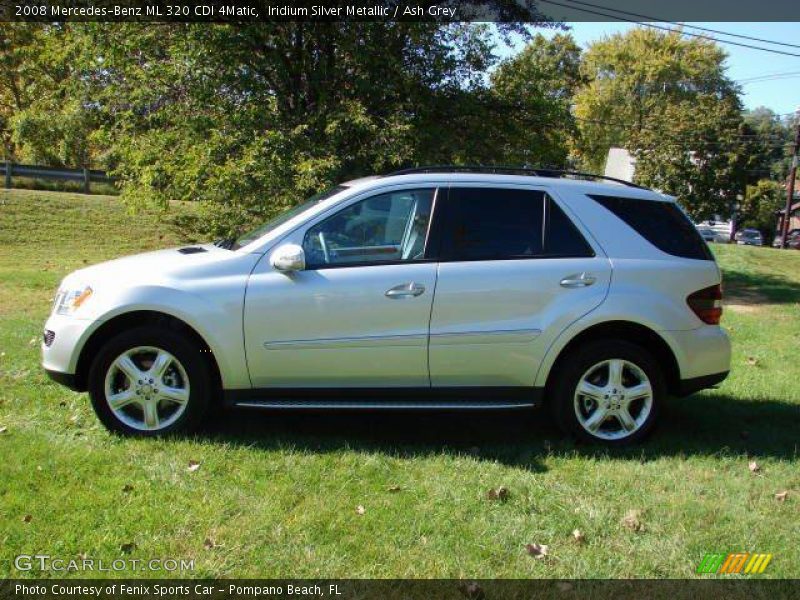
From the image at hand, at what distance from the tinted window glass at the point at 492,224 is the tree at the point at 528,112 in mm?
8950

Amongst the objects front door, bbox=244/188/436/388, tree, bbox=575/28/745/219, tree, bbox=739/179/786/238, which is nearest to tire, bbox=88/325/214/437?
front door, bbox=244/188/436/388

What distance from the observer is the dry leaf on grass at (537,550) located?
329cm

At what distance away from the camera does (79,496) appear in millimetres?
3666

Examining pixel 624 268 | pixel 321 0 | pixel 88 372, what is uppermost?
pixel 321 0

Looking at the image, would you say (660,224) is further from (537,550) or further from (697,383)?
(537,550)

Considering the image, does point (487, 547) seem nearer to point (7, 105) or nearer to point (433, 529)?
point (433, 529)

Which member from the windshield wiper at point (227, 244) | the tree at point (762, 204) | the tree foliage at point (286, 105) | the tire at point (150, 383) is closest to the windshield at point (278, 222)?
the windshield wiper at point (227, 244)

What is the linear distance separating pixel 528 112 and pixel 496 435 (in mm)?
9981

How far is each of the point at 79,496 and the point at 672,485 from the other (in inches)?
129

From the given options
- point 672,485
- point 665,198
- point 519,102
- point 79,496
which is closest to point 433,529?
point 672,485

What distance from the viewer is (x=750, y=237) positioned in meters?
49.1

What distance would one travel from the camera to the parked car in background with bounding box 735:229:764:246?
48.6 m

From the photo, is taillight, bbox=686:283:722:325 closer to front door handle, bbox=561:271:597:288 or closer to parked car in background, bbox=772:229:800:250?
front door handle, bbox=561:271:597:288

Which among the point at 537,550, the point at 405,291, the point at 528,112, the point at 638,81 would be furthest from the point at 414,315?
the point at 638,81
